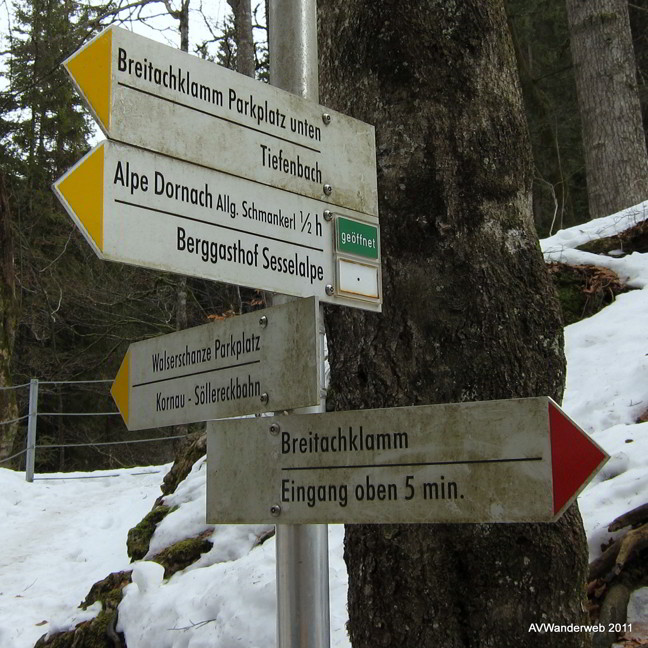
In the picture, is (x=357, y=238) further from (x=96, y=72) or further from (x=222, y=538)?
(x=222, y=538)

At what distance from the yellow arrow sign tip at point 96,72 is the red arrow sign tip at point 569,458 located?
1.16 meters

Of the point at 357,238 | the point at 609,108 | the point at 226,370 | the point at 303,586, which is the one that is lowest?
the point at 303,586

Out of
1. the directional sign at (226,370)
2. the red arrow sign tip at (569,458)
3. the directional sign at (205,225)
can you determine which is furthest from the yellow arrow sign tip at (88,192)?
the red arrow sign tip at (569,458)

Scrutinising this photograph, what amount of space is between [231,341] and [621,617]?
2.10m

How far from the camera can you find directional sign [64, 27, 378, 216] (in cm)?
187

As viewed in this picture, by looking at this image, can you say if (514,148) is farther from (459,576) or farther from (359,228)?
(459,576)

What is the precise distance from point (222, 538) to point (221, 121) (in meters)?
3.60

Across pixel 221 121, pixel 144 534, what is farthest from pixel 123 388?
pixel 144 534

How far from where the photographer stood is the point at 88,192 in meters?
1.78

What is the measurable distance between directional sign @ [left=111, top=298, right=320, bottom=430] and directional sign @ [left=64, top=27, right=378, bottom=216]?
37 centimetres

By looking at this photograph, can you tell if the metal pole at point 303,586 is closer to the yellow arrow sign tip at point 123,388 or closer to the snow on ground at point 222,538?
the yellow arrow sign tip at point 123,388

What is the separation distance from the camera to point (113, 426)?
70.5 ft

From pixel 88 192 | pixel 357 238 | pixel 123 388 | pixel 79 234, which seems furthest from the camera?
pixel 79 234

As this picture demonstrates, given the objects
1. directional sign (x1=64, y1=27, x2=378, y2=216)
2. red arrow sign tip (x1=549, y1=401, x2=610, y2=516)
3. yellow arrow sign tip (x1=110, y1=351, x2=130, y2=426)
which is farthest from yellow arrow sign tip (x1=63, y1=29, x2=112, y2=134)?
red arrow sign tip (x1=549, y1=401, x2=610, y2=516)
